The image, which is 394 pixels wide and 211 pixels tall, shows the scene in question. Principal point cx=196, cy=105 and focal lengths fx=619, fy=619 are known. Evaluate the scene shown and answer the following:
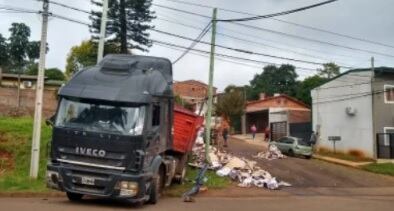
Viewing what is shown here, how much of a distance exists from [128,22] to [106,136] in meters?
38.3

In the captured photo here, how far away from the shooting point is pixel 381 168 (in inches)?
1352

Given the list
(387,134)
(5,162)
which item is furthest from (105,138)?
(387,134)

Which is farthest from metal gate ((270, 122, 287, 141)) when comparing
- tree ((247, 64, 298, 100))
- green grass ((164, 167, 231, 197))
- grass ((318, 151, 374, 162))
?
tree ((247, 64, 298, 100))

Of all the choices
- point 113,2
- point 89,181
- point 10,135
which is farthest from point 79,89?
point 113,2

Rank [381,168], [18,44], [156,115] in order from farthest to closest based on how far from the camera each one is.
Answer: [18,44]
[381,168]
[156,115]

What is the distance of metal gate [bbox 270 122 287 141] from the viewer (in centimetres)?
5667

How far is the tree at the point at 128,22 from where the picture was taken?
50.9 metres

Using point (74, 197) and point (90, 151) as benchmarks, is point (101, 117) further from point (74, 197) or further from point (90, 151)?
point (74, 197)

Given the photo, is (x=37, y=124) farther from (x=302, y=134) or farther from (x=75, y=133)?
(x=302, y=134)

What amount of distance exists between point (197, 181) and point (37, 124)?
588cm

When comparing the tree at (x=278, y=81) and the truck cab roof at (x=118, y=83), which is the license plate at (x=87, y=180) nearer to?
the truck cab roof at (x=118, y=83)

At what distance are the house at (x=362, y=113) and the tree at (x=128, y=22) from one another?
52.2 ft

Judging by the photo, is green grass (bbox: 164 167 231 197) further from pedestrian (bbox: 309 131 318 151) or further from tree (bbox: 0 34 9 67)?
tree (bbox: 0 34 9 67)

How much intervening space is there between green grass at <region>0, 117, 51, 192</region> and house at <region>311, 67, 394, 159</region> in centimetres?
2410
